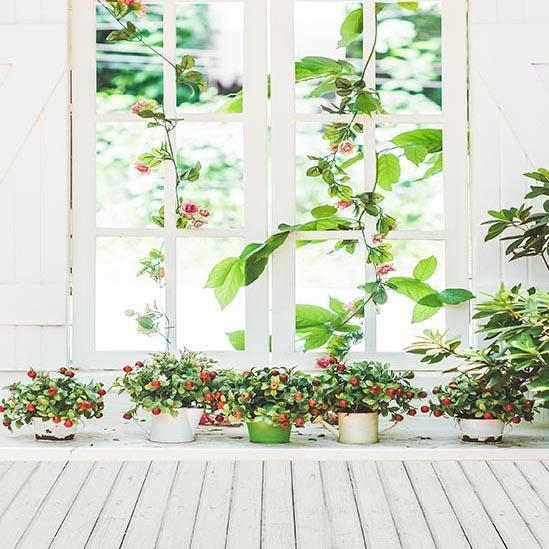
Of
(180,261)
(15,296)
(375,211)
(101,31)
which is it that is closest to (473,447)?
(375,211)

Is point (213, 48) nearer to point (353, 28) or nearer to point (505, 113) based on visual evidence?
point (353, 28)

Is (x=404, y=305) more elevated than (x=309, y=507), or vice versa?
(x=404, y=305)

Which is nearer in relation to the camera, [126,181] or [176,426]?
[176,426]

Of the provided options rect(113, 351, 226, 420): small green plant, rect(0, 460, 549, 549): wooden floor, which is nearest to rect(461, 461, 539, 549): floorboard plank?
rect(0, 460, 549, 549): wooden floor

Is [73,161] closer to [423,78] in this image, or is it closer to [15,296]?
[15,296]

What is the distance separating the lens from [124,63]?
15.9 feet

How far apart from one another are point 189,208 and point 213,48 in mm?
671

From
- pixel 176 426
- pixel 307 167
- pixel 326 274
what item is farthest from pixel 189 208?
pixel 176 426

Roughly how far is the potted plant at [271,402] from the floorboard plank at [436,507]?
0.43m

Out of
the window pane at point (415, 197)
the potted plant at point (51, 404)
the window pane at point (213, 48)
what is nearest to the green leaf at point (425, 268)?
the window pane at point (415, 197)

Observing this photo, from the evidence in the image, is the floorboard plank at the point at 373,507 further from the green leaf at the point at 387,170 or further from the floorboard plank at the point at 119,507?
the green leaf at the point at 387,170

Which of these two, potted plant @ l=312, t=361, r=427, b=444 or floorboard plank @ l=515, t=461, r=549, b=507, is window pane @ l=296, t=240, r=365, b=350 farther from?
floorboard plank @ l=515, t=461, r=549, b=507

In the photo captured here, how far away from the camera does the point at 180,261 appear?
4.83 metres

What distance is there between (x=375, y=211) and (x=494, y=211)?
48 cm
